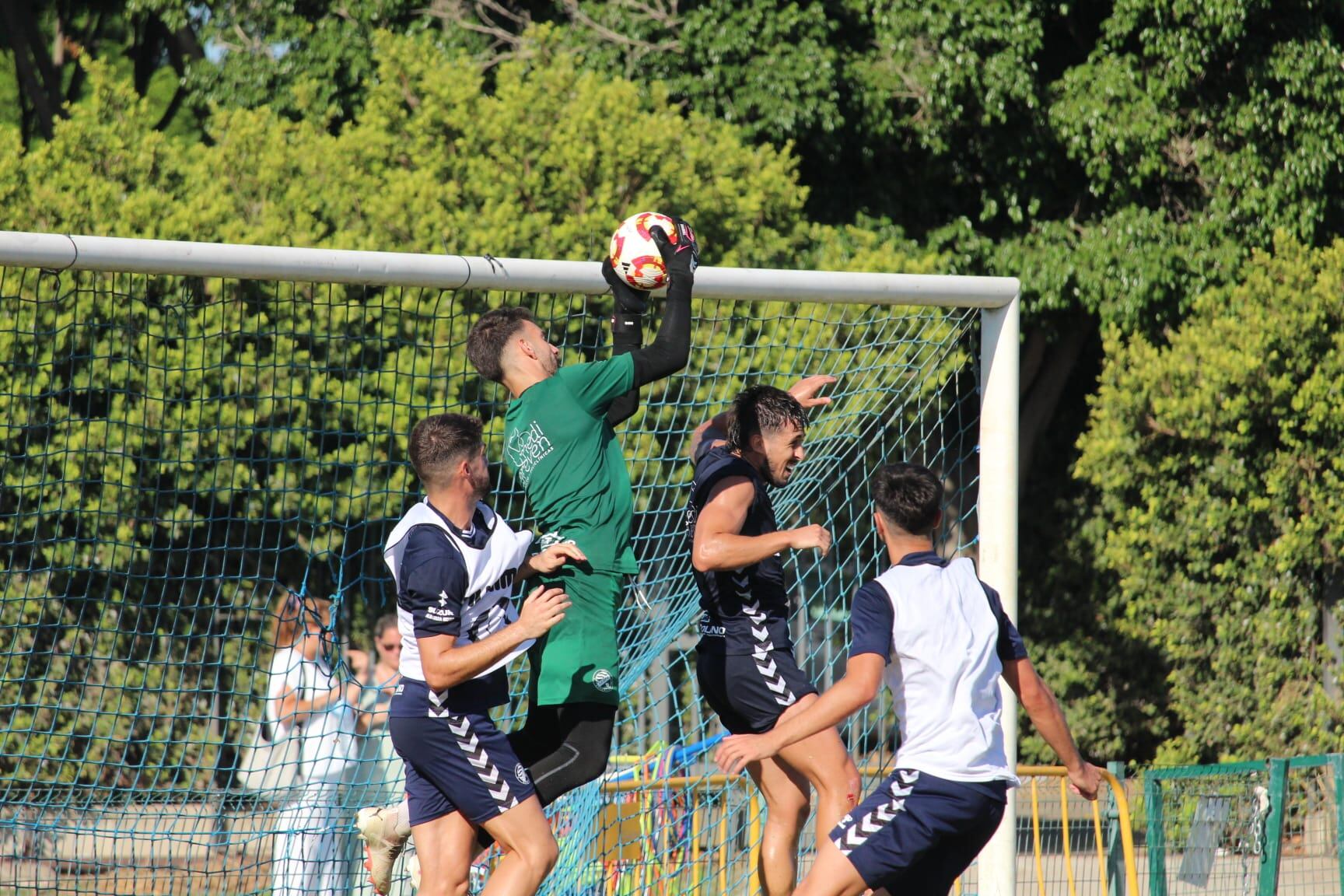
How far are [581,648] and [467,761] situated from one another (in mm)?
508

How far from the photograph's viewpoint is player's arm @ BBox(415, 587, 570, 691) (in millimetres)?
4395

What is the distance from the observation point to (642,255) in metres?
5.18

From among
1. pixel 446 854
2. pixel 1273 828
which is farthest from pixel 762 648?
pixel 1273 828

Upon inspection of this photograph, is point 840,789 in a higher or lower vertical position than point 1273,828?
higher

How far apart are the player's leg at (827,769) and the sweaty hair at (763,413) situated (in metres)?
0.98

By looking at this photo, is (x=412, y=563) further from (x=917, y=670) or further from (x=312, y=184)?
(x=312, y=184)

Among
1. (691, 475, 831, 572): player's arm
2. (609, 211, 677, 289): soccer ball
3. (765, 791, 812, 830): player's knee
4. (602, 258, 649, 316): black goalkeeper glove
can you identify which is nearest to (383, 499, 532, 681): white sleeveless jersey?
(691, 475, 831, 572): player's arm

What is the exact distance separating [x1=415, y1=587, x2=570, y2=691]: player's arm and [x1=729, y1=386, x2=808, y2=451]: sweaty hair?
1130 mm

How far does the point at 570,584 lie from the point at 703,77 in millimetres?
9071

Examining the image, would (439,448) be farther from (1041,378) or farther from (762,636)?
(1041,378)

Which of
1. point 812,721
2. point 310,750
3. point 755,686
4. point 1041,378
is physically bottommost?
point 310,750

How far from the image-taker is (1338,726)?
11.5 metres

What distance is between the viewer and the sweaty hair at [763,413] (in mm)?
5254

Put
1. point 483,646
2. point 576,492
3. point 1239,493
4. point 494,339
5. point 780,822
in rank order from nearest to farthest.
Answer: point 483,646 → point 576,492 → point 494,339 → point 780,822 → point 1239,493
